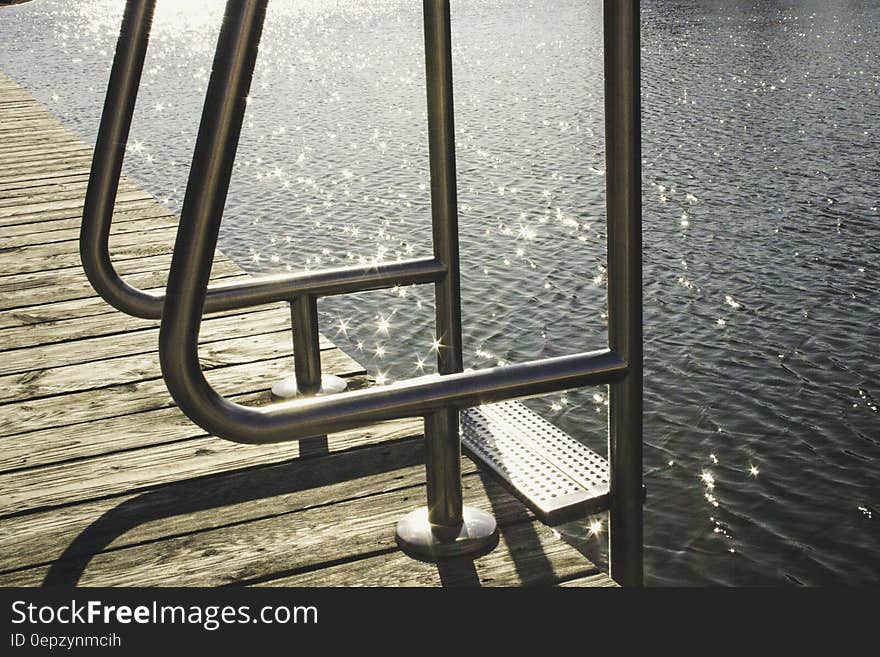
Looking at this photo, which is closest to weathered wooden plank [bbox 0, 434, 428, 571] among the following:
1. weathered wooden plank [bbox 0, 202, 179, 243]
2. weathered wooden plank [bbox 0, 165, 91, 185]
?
weathered wooden plank [bbox 0, 202, 179, 243]

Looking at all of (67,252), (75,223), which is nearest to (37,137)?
(75,223)

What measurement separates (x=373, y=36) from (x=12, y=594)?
2861cm

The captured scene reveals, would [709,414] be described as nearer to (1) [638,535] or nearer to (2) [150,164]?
(1) [638,535]

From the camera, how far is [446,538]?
214cm

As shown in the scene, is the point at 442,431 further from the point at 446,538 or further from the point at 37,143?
the point at 37,143

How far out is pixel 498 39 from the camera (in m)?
26.7

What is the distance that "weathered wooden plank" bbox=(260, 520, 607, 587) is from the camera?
2.05m

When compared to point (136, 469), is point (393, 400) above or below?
above

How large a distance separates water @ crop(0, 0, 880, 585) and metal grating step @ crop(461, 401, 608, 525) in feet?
10.4

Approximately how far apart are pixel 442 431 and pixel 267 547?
47cm

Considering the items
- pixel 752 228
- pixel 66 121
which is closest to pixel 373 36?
pixel 66 121

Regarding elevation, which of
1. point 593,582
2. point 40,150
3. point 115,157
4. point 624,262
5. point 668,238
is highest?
point 115,157

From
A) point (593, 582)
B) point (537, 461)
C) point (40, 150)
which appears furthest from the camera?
point (40, 150)

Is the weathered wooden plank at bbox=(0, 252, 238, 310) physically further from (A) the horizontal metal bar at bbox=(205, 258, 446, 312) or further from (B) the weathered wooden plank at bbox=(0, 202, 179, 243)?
(A) the horizontal metal bar at bbox=(205, 258, 446, 312)
